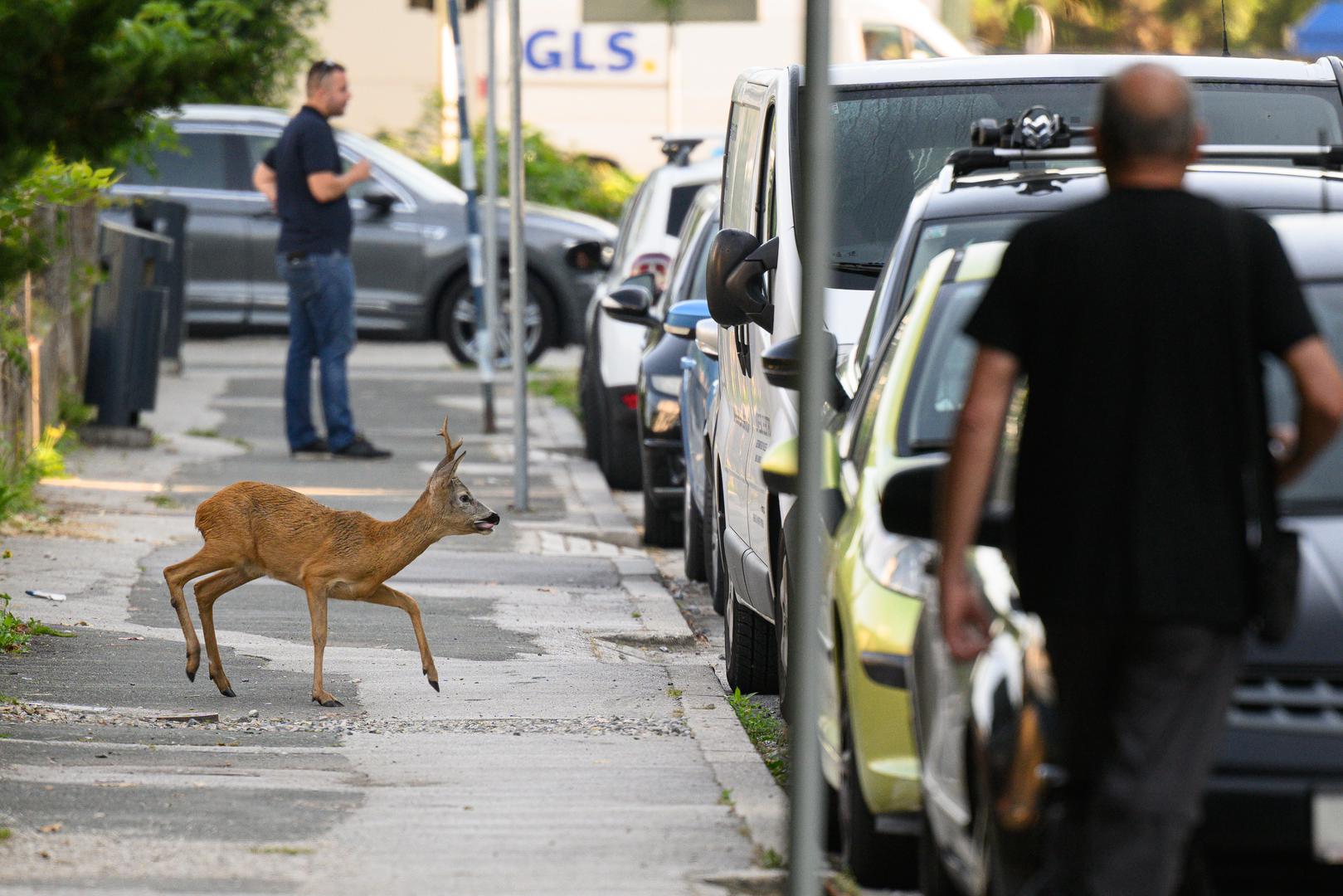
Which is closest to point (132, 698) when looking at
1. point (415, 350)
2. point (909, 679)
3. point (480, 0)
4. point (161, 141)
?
point (909, 679)

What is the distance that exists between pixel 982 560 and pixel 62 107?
2.54 meters

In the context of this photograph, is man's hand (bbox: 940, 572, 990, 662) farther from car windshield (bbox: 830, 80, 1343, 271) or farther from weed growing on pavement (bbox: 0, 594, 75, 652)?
weed growing on pavement (bbox: 0, 594, 75, 652)

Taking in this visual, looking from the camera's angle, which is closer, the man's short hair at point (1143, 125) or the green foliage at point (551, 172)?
the man's short hair at point (1143, 125)

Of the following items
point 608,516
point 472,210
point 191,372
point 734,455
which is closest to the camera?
point 734,455

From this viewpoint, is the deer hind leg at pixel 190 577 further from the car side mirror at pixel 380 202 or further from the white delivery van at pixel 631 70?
the white delivery van at pixel 631 70

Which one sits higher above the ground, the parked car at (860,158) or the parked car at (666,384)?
the parked car at (860,158)

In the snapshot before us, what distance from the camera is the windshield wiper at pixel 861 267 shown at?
8.12m

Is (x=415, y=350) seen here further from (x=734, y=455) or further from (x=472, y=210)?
(x=734, y=455)

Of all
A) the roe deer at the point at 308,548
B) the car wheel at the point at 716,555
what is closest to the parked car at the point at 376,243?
the car wheel at the point at 716,555

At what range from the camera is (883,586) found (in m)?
5.29

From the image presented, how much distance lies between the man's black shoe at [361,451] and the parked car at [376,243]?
635cm

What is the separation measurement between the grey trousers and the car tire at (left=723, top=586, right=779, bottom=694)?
4.27m

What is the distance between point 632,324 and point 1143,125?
1029 cm

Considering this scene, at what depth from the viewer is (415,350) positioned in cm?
2509
